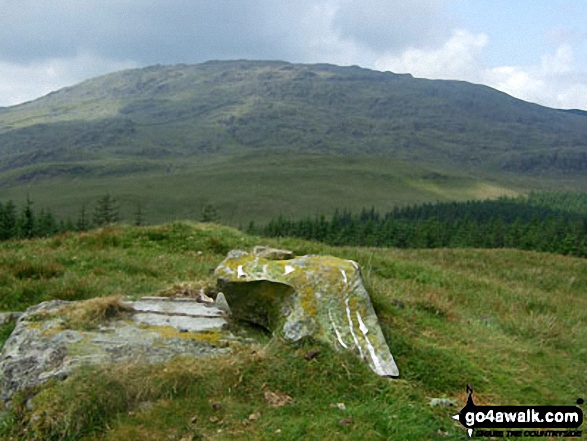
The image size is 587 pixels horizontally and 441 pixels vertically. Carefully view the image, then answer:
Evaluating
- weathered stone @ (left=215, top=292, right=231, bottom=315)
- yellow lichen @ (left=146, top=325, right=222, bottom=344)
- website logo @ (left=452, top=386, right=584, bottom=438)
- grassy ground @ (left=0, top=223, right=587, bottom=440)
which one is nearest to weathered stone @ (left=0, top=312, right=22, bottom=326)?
grassy ground @ (left=0, top=223, right=587, bottom=440)

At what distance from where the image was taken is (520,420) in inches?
260

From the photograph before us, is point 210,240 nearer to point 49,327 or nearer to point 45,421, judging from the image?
point 49,327

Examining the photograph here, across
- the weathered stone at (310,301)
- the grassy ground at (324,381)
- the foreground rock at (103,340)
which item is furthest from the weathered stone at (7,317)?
the weathered stone at (310,301)

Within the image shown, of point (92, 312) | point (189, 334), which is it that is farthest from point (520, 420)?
point (92, 312)

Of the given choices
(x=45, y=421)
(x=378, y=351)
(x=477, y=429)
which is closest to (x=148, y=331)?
(x=45, y=421)

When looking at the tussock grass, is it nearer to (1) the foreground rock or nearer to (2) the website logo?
(1) the foreground rock

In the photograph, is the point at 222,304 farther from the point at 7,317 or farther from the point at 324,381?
the point at 7,317

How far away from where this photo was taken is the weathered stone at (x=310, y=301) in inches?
303

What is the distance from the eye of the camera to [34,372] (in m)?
6.86

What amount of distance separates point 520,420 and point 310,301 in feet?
11.9

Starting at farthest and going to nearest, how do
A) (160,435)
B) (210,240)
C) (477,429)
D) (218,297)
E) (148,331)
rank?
(210,240) → (218,297) → (148,331) → (477,429) → (160,435)

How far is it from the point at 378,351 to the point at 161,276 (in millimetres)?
8846

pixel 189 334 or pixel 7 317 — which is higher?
pixel 189 334

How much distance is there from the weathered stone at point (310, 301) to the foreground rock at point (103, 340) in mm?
729
